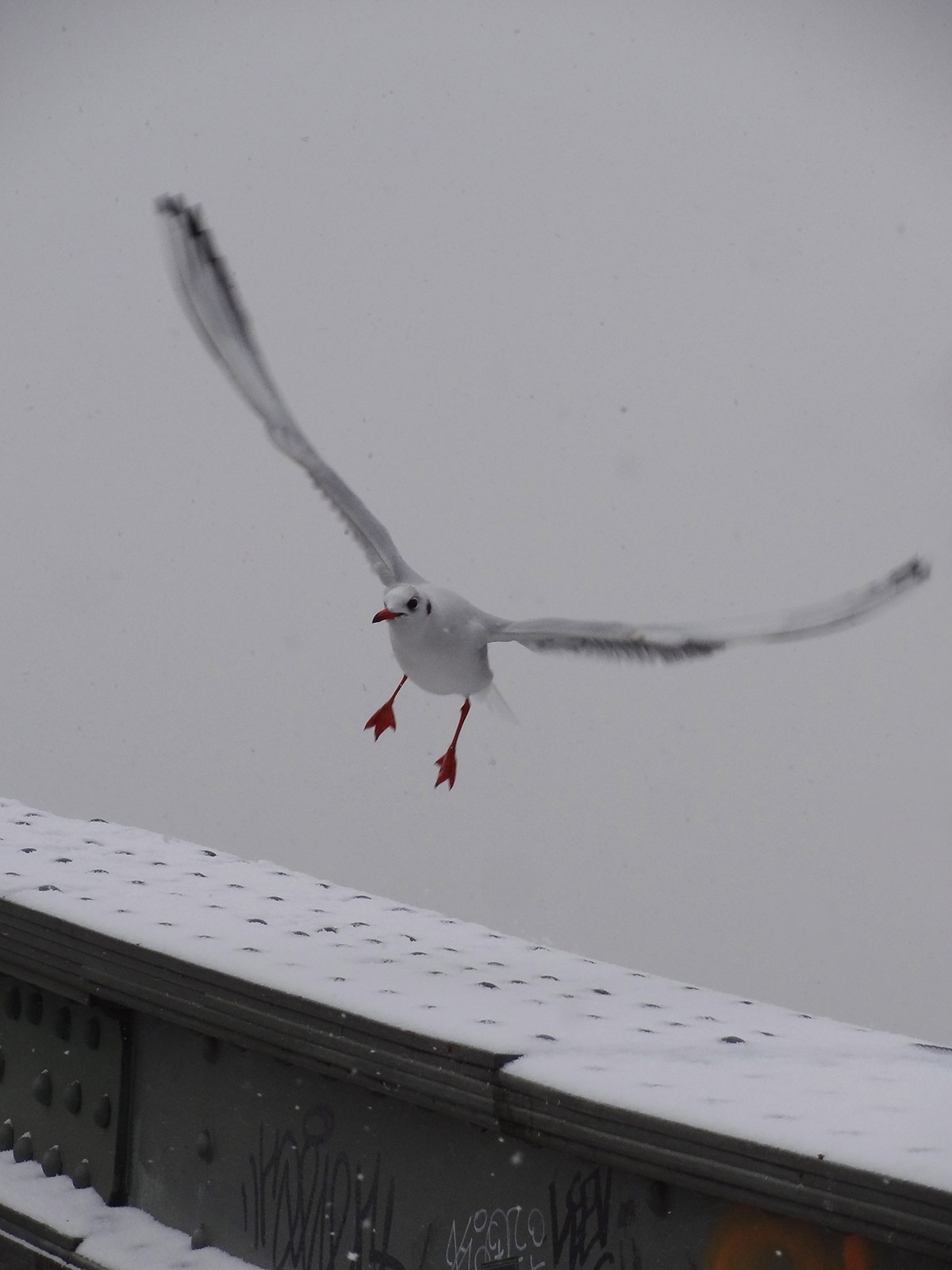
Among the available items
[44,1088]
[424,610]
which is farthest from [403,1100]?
[44,1088]

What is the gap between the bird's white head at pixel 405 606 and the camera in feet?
10.9

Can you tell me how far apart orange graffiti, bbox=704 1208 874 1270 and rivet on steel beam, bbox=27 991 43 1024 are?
2631 mm

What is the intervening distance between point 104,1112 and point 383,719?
1.59m

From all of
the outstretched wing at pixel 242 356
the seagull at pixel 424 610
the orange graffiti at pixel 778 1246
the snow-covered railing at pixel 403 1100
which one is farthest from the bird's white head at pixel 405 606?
the orange graffiti at pixel 778 1246

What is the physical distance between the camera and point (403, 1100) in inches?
133

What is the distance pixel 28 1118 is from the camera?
4672mm

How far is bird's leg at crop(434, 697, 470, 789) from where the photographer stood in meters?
3.68

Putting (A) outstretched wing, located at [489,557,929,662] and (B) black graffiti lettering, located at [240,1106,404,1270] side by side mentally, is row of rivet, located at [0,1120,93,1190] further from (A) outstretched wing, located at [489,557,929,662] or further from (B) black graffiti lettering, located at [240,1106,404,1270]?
(A) outstretched wing, located at [489,557,929,662]

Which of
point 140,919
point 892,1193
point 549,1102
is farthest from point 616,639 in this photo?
point 140,919

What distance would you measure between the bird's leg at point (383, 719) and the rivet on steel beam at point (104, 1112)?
1.53m

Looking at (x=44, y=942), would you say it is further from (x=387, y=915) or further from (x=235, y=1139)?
(x=387, y=915)

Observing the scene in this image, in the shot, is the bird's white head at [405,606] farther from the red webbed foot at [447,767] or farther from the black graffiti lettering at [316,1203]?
the black graffiti lettering at [316,1203]

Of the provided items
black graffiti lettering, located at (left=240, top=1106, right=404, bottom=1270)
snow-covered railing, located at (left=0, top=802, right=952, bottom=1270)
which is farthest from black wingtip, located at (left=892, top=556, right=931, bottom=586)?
black graffiti lettering, located at (left=240, top=1106, right=404, bottom=1270)

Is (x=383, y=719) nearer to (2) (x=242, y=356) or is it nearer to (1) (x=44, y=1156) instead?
(2) (x=242, y=356)
